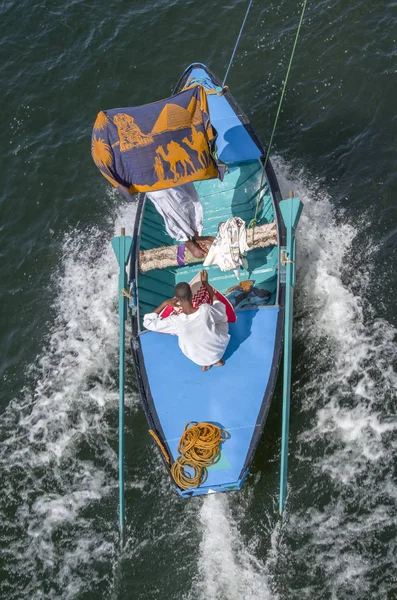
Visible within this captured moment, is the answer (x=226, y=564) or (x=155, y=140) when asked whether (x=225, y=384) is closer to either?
(x=226, y=564)

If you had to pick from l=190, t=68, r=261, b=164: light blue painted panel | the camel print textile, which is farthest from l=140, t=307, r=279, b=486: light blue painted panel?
l=190, t=68, r=261, b=164: light blue painted panel

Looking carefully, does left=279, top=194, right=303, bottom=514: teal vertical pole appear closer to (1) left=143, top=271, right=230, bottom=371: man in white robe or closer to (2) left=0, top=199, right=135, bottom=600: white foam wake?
(1) left=143, top=271, right=230, bottom=371: man in white robe

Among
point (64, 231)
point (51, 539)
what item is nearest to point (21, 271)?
point (64, 231)

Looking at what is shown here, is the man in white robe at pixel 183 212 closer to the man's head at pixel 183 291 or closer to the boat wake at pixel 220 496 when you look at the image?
the man's head at pixel 183 291

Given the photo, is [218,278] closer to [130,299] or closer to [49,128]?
[130,299]

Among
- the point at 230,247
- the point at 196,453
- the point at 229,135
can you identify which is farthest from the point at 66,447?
the point at 229,135

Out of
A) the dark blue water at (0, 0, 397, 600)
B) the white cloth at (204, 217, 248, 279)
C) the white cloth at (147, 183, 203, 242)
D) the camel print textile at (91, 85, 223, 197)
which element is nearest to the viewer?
the dark blue water at (0, 0, 397, 600)
